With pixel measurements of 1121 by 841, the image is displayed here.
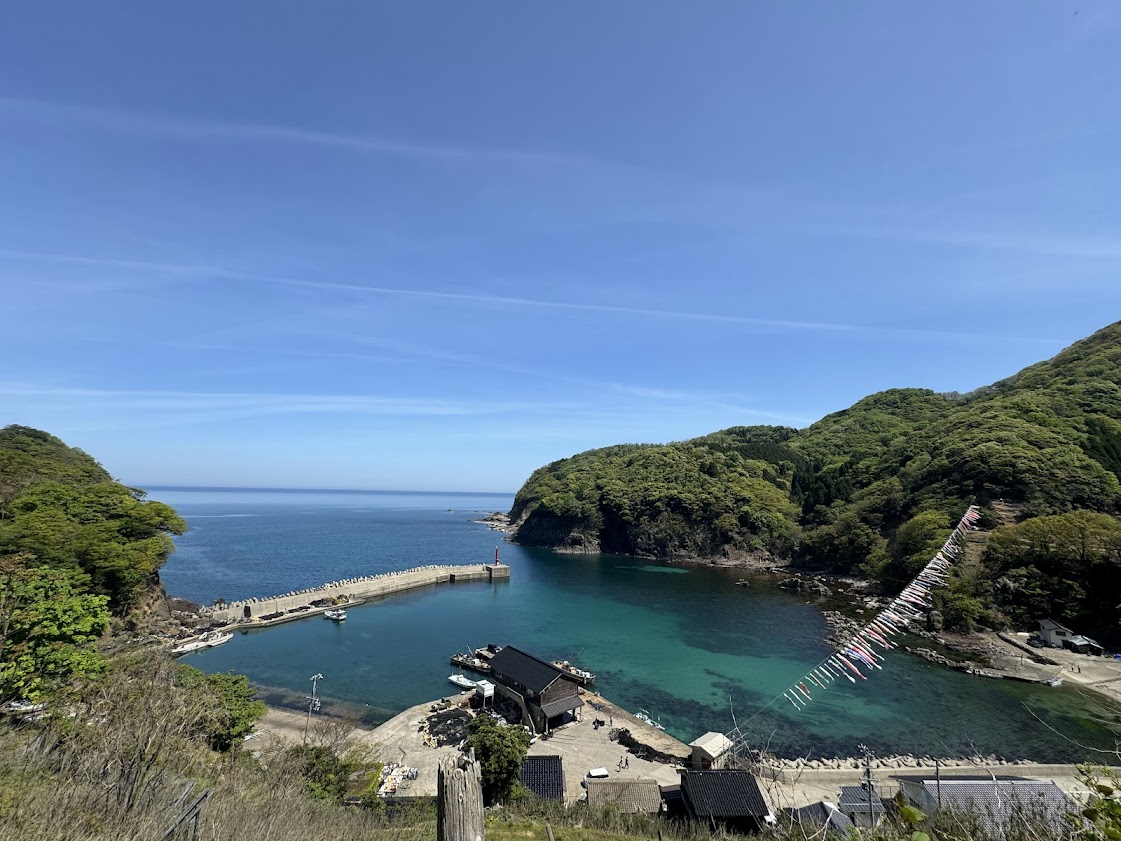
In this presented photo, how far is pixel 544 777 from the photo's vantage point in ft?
58.9

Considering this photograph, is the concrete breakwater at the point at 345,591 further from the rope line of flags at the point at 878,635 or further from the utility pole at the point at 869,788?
the utility pole at the point at 869,788

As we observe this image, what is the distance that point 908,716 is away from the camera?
86.8ft

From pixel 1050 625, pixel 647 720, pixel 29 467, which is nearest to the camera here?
pixel 647 720

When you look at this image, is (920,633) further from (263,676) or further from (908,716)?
(263,676)

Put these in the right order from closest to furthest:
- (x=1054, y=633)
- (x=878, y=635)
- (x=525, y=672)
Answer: (x=525, y=672), (x=1054, y=633), (x=878, y=635)

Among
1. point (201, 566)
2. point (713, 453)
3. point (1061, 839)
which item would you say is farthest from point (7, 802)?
point (713, 453)

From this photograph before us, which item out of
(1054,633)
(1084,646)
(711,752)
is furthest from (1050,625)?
(711,752)

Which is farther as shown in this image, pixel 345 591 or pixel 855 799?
pixel 345 591

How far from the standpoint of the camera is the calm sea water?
25000 mm

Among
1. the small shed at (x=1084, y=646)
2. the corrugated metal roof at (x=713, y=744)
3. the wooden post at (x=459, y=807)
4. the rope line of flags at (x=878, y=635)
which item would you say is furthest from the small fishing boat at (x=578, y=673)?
the small shed at (x=1084, y=646)

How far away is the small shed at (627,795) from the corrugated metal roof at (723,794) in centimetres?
126

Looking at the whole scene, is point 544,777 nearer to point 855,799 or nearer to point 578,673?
point 855,799

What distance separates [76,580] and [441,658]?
70.1ft

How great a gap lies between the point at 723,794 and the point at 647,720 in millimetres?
10384
